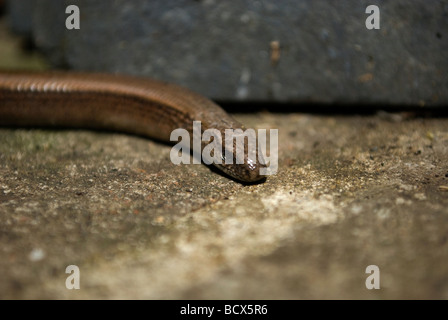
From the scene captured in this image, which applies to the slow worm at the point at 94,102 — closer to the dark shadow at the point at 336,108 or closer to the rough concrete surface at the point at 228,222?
the rough concrete surface at the point at 228,222

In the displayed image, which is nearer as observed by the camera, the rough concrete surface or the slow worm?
the rough concrete surface

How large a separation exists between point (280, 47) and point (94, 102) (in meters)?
1.35

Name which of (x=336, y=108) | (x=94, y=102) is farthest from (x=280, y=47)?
(x=94, y=102)

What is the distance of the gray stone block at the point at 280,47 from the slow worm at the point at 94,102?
0.28 metres

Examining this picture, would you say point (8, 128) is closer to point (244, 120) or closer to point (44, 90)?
point (44, 90)

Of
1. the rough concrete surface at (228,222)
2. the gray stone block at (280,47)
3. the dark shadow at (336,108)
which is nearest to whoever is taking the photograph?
the rough concrete surface at (228,222)

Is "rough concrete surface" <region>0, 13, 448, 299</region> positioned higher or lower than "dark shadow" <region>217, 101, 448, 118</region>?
lower

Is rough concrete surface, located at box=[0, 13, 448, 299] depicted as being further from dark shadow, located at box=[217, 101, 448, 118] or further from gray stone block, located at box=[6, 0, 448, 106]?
gray stone block, located at box=[6, 0, 448, 106]

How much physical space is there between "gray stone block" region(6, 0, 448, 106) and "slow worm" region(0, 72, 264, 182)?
0.91 feet

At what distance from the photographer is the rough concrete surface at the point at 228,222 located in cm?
140

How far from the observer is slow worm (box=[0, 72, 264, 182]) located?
262 centimetres

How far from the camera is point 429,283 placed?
1333 millimetres

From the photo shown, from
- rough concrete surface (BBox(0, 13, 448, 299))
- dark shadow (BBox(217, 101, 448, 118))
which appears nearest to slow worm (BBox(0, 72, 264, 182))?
rough concrete surface (BBox(0, 13, 448, 299))

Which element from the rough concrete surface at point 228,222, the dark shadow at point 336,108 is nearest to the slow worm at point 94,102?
the rough concrete surface at point 228,222
